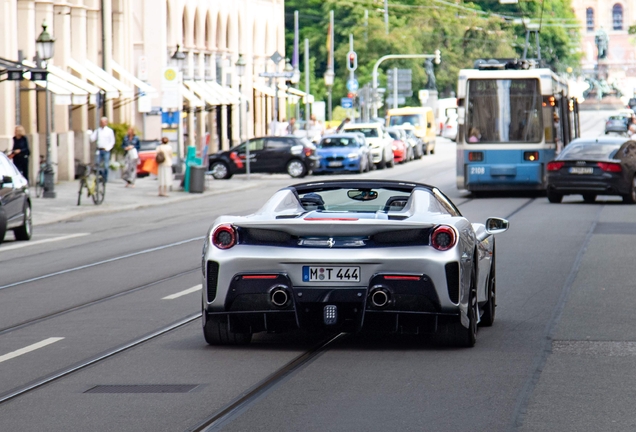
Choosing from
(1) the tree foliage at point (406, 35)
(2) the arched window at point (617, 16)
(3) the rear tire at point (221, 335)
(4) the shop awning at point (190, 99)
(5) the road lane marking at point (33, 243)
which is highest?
(2) the arched window at point (617, 16)

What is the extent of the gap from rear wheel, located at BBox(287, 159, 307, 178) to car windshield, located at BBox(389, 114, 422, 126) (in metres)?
30.3

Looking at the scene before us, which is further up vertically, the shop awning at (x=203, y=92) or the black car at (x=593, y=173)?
the shop awning at (x=203, y=92)

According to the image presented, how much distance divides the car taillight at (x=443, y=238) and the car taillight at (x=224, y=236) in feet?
4.31

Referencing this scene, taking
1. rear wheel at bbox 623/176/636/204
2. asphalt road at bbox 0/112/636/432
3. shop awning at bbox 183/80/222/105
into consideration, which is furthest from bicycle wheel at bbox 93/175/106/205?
shop awning at bbox 183/80/222/105

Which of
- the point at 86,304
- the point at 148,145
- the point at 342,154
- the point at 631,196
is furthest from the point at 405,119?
the point at 86,304

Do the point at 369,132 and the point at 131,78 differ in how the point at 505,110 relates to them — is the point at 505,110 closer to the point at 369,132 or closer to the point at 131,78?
the point at 131,78

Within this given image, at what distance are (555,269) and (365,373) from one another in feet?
25.0

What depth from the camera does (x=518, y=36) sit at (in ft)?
412

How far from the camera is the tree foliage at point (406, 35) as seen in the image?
101688mm

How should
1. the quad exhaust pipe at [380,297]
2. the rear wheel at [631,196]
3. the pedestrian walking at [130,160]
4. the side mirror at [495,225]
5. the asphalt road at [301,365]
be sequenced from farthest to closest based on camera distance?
the pedestrian walking at [130,160]
the rear wheel at [631,196]
the side mirror at [495,225]
the quad exhaust pipe at [380,297]
the asphalt road at [301,365]

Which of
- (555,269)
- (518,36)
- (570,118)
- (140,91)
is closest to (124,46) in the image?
(140,91)

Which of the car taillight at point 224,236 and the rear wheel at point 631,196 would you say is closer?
the car taillight at point 224,236

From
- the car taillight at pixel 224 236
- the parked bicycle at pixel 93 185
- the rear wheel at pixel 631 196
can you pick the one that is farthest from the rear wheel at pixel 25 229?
the rear wheel at pixel 631 196

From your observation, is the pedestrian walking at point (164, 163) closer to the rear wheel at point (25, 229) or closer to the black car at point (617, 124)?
the rear wheel at point (25, 229)
